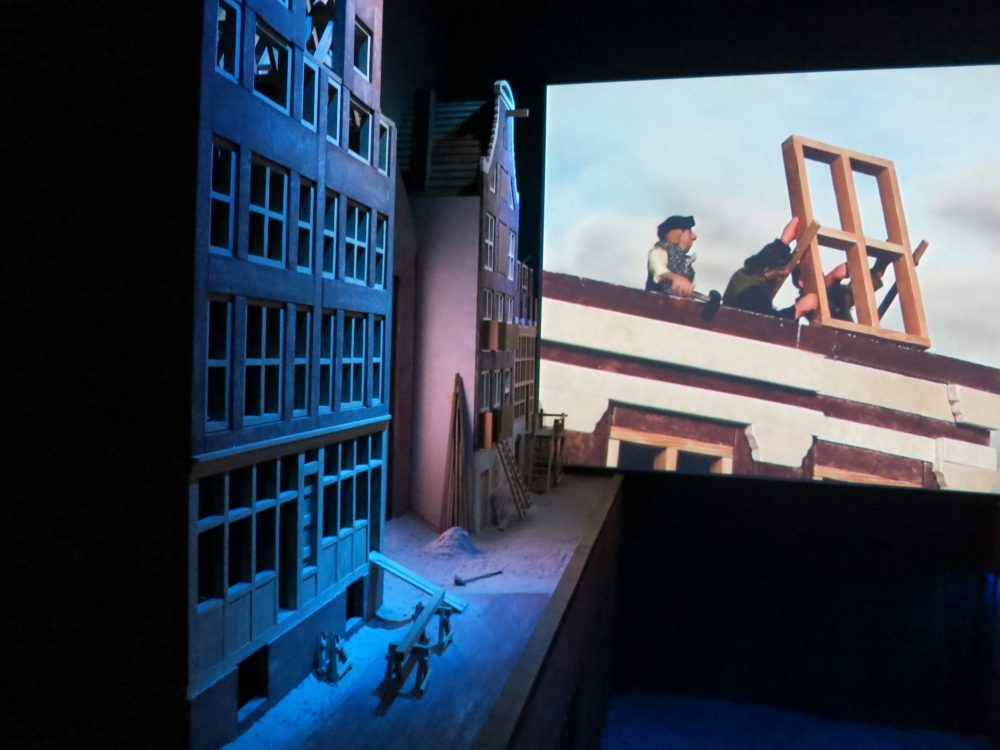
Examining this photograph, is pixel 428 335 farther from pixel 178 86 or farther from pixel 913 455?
pixel 913 455

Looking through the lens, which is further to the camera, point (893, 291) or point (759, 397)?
point (759, 397)

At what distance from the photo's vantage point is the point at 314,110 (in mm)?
6066

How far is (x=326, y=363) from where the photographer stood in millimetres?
6512

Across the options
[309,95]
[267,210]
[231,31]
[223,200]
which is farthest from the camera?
[309,95]

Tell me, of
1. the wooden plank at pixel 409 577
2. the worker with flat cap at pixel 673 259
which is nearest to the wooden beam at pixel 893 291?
the worker with flat cap at pixel 673 259

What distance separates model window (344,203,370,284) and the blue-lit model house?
0.01m

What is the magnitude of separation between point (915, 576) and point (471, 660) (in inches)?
406

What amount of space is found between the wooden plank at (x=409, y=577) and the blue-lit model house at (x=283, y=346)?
0.54 feet

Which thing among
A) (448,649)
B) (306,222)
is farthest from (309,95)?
(448,649)

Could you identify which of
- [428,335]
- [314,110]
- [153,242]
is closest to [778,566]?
[428,335]

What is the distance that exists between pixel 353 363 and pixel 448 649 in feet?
8.35

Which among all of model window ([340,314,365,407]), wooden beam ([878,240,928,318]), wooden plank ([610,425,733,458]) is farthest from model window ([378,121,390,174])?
wooden beam ([878,240,928,318])

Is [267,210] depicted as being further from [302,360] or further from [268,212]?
[302,360]

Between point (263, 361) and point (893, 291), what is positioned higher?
point (893, 291)
